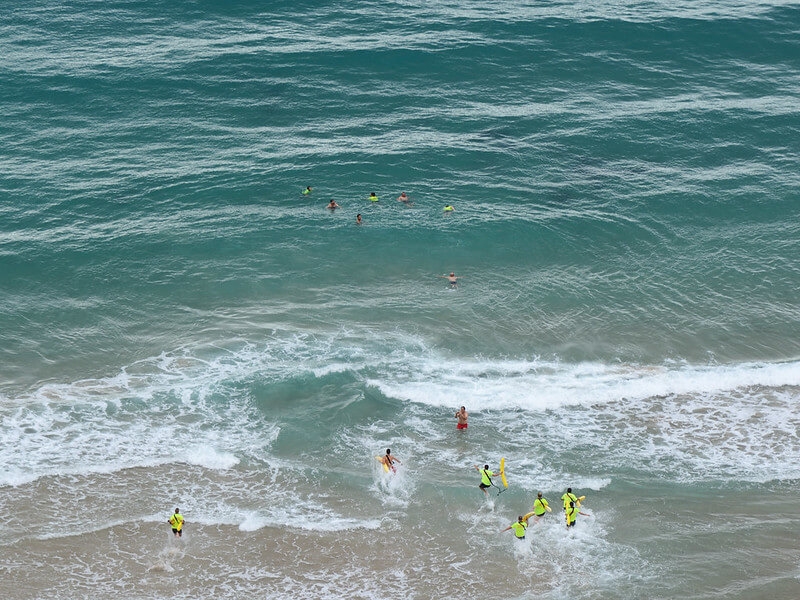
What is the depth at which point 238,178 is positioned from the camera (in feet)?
174

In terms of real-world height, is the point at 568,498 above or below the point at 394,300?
below

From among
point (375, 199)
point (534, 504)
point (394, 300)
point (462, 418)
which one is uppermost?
point (375, 199)

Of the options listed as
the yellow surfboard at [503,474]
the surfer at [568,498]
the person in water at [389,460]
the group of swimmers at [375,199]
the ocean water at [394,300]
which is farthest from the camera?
the group of swimmers at [375,199]

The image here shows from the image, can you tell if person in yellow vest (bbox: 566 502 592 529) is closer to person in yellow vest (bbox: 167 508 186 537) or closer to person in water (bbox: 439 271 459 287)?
person in yellow vest (bbox: 167 508 186 537)

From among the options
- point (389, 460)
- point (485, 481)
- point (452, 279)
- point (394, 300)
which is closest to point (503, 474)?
point (485, 481)

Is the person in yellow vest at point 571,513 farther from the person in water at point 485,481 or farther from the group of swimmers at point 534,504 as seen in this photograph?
the person in water at point 485,481

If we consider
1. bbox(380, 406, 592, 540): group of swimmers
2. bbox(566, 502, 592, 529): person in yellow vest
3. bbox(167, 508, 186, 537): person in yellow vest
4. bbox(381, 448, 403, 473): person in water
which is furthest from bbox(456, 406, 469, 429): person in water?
bbox(167, 508, 186, 537): person in yellow vest

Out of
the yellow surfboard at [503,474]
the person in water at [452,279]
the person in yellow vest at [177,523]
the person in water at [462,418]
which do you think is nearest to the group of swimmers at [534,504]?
the yellow surfboard at [503,474]

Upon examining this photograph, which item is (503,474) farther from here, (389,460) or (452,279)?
(452,279)

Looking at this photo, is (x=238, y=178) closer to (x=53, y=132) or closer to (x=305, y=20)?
(x=53, y=132)

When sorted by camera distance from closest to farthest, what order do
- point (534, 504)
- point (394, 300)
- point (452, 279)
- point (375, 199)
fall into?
point (534, 504) → point (394, 300) → point (452, 279) → point (375, 199)

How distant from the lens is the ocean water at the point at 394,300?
30.0 metres

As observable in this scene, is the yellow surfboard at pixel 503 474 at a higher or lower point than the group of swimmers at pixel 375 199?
lower

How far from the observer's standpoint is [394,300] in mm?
44062
